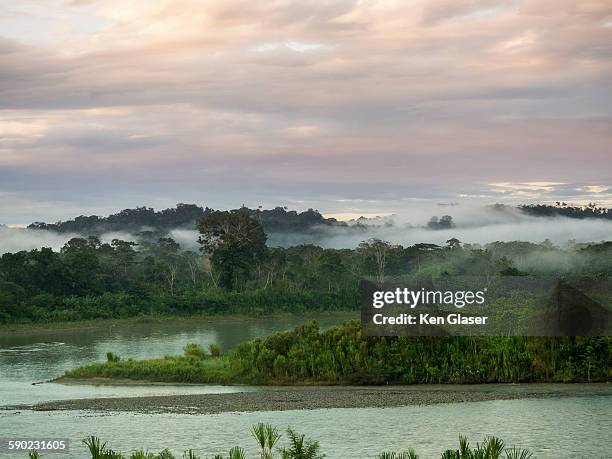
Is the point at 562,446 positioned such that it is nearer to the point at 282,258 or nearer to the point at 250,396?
the point at 250,396

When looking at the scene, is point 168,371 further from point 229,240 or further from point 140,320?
point 229,240

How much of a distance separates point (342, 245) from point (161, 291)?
9068 centimetres

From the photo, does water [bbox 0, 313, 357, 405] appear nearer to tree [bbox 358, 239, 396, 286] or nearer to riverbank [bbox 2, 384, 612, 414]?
riverbank [bbox 2, 384, 612, 414]

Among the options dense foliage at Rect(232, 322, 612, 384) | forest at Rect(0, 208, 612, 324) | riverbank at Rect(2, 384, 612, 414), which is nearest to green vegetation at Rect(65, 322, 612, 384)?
dense foliage at Rect(232, 322, 612, 384)

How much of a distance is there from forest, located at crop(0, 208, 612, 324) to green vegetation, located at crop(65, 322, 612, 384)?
32.9 metres

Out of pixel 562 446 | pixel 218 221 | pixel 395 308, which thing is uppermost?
pixel 218 221

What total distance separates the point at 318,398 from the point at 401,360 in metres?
4.63

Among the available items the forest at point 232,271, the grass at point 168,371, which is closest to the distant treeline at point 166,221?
the forest at point 232,271

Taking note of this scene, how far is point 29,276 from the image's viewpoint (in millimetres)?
75812

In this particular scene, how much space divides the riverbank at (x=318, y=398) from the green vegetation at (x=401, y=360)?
0.84 m

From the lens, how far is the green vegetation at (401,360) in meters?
33.2

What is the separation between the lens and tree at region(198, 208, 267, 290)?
85.6 metres

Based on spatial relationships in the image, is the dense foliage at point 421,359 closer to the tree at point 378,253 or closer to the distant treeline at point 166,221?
the tree at point 378,253

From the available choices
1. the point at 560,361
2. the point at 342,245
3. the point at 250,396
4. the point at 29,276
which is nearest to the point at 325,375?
the point at 250,396
